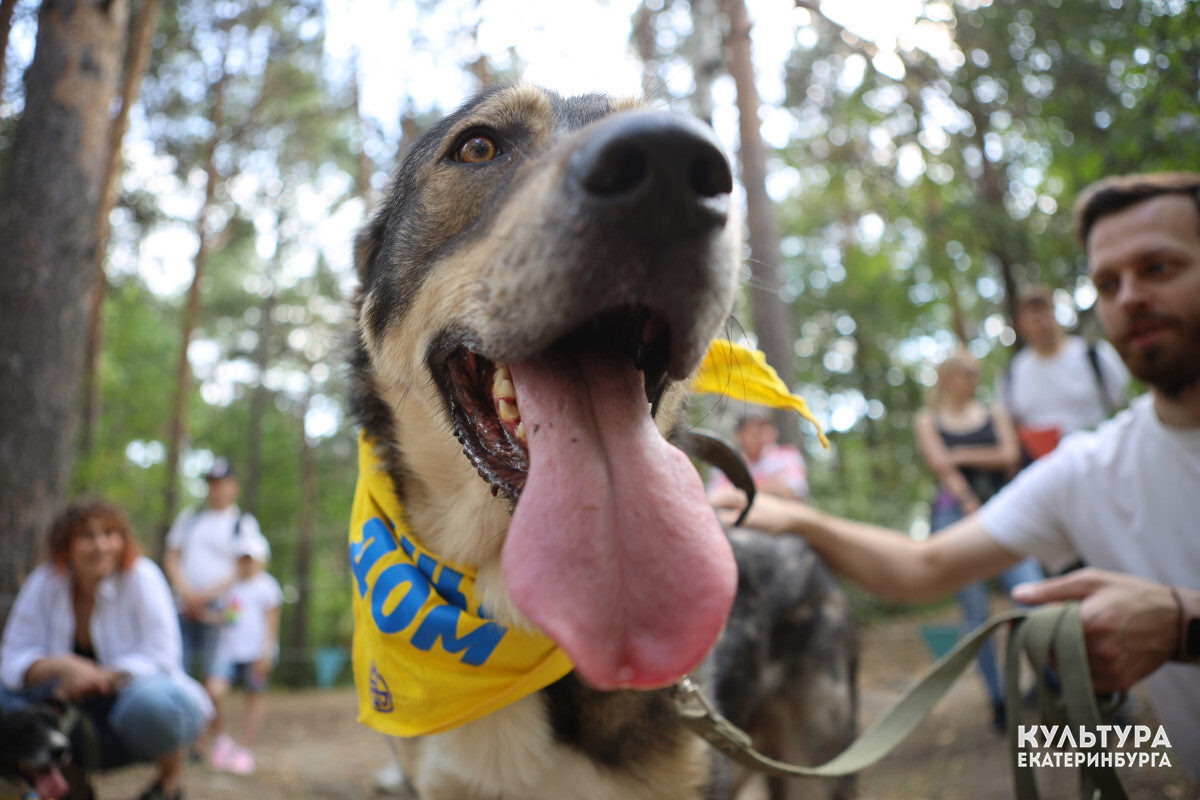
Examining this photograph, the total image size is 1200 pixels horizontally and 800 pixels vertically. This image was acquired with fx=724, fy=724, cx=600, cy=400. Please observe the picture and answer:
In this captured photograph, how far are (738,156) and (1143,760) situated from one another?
904 centimetres

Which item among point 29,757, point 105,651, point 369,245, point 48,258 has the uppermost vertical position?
point 48,258

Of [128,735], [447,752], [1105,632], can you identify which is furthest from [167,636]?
[1105,632]

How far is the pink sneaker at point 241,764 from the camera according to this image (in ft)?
21.4

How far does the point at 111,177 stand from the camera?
32.0ft

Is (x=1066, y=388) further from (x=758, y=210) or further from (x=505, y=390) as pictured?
(x=505, y=390)

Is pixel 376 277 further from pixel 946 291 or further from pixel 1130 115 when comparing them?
pixel 946 291

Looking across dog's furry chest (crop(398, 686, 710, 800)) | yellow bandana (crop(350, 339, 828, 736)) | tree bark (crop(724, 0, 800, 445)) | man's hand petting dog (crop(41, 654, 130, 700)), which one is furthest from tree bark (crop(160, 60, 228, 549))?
dog's furry chest (crop(398, 686, 710, 800))

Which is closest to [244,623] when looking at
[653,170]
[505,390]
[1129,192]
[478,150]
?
[478,150]

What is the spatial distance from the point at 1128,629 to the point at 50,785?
4554mm

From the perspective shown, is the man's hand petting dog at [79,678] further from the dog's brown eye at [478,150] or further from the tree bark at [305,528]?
the tree bark at [305,528]

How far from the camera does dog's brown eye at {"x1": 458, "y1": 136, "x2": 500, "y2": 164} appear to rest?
83.1 inches

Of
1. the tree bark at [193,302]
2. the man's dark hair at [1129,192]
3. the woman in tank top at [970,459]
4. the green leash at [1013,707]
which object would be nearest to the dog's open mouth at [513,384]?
the green leash at [1013,707]

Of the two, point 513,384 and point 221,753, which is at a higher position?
point 513,384

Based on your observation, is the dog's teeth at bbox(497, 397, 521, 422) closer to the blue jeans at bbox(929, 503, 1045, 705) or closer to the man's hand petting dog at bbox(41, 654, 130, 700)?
the man's hand petting dog at bbox(41, 654, 130, 700)
